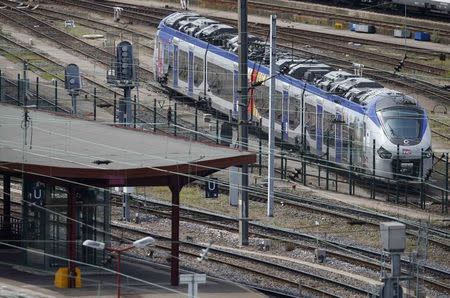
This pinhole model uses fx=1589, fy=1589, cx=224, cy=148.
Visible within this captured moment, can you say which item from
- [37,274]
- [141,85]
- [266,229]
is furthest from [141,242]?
[141,85]

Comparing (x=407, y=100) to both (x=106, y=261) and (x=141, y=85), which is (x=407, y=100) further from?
(x=141, y=85)

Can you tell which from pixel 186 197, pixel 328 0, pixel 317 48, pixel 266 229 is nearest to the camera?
pixel 266 229

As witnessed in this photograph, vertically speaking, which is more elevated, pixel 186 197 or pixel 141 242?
pixel 141 242

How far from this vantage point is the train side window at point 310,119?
1740 inches

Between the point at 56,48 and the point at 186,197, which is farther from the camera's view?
the point at 56,48

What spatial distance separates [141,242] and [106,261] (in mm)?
6724

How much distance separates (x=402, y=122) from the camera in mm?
41688

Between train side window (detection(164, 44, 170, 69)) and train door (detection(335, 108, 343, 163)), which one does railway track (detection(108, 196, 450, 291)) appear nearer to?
train door (detection(335, 108, 343, 163))

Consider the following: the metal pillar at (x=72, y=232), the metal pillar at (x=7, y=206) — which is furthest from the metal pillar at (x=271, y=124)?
→ the metal pillar at (x=72, y=232)

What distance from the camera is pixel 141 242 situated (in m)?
26.0

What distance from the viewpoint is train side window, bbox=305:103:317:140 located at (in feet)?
145

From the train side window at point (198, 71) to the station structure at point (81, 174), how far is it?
50.7 feet

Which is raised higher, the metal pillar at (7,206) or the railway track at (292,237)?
the metal pillar at (7,206)

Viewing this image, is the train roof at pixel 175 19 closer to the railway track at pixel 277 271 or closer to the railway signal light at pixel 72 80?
the railway signal light at pixel 72 80
